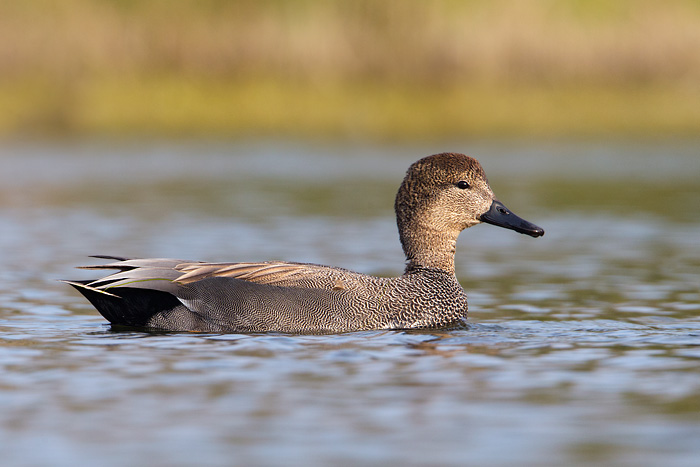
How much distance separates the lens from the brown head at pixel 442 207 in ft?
26.2

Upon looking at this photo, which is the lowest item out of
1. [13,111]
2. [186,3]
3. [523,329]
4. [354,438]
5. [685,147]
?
[354,438]

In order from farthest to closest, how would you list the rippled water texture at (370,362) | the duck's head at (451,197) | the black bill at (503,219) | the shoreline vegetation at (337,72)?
the shoreline vegetation at (337,72)
the duck's head at (451,197)
the black bill at (503,219)
the rippled water texture at (370,362)

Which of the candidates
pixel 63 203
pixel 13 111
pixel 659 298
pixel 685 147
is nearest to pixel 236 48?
pixel 13 111

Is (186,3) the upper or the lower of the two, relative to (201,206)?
upper

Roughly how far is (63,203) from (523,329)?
1028cm

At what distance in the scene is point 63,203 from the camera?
54.7 feet

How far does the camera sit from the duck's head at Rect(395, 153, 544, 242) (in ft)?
26.2

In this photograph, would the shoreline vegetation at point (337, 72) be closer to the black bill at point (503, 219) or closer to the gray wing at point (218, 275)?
the black bill at point (503, 219)

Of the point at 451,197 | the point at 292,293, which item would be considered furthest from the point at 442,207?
the point at 292,293

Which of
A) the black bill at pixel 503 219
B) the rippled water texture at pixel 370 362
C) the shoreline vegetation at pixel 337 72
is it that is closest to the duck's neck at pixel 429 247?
the black bill at pixel 503 219

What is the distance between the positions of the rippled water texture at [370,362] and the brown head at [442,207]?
56 cm

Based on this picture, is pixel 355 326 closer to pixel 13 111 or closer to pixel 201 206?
pixel 201 206

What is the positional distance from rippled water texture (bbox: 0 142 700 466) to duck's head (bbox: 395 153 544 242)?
65cm

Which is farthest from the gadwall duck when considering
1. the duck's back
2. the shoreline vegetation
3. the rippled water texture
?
the shoreline vegetation
